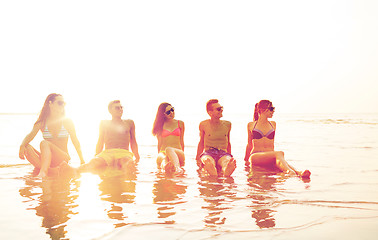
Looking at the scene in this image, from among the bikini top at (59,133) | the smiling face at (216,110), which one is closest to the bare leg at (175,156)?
the smiling face at (216,110)

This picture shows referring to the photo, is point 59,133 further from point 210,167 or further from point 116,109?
point 210,167

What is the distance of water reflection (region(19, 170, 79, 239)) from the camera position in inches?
188

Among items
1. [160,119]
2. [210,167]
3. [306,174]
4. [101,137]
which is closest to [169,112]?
[160,119]

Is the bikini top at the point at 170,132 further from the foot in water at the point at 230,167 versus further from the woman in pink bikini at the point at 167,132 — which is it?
the foot in water at the point at 230,167

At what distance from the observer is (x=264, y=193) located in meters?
6.81

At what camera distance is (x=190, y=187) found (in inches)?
294

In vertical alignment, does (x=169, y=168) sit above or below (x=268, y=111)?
below

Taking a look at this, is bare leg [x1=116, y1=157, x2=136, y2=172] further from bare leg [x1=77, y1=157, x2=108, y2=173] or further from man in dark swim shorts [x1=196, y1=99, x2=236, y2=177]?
man in dark swim shorts [x1=196, y1=99, x2=236, y2=177]

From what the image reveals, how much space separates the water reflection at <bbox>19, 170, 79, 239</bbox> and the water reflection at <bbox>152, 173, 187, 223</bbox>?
135cm

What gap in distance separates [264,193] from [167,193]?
1.81 meters

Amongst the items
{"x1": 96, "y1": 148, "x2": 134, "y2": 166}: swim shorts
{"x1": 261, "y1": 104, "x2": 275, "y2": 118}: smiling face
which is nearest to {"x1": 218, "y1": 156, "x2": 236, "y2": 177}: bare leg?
{"x1": 261, "y1": 104, "x2": 275, "y2": 118}: smiling face

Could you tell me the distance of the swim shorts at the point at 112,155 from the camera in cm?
982

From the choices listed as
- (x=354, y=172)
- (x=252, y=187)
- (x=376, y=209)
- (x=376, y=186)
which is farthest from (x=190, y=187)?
(x=354, y=172)

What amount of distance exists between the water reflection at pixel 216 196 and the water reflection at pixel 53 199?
196 cm
